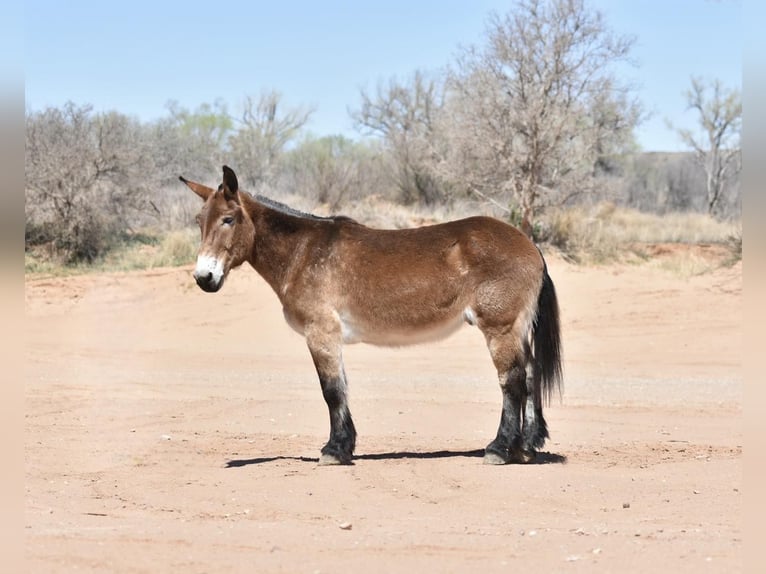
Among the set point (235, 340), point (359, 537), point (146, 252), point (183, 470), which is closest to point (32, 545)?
point (359, 537)

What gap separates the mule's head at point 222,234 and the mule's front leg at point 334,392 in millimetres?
1073

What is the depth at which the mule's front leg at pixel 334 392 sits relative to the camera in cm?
941

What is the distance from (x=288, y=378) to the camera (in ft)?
57.1

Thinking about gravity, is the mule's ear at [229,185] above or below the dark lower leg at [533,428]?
above

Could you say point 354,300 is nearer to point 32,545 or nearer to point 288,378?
point 32,545

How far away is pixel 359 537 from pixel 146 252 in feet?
75.8

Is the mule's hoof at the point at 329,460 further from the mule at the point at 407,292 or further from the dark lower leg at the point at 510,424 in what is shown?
the dark lower leg at the point at 510,424

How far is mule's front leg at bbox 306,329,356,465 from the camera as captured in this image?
30.9 ft

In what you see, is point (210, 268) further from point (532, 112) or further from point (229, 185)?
point (532, 112)

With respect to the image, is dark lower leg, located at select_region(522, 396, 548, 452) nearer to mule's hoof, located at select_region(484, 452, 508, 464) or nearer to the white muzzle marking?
mule's hoof, located at select_region(484, 452, 508, 464)

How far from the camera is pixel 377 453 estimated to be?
10.3 meters

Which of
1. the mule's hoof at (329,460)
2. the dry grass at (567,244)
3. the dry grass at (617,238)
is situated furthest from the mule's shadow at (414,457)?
the dry grass at (617,238)

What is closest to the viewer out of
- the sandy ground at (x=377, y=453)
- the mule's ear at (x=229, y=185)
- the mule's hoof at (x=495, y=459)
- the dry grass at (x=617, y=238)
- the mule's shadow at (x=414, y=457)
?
the sandy ground at (x=377, y=453)

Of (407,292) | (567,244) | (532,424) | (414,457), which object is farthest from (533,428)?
(567,244)
